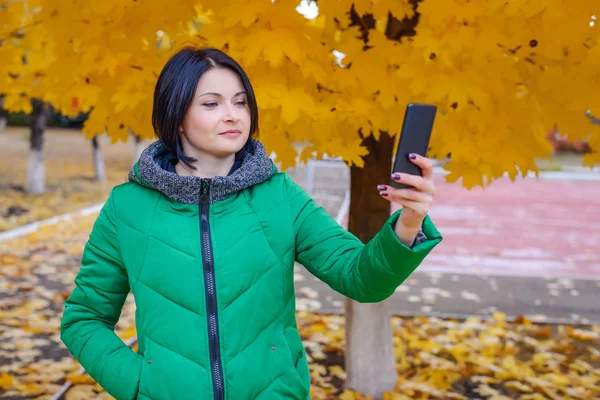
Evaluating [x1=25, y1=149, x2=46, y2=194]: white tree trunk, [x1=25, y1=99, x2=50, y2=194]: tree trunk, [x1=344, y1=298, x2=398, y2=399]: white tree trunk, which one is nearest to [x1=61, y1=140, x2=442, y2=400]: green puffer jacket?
[x1=344, y1=298, x2=398, y2=399]: white tree trunk

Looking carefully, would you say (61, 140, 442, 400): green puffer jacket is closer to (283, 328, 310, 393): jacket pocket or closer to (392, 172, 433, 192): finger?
(283, 328, 310, 393): jacket pocket

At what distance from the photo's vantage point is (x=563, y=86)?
2660 millimetres

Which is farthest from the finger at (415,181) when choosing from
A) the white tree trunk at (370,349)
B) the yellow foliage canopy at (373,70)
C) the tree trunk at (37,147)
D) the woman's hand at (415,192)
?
the tree trunk at (37,147)

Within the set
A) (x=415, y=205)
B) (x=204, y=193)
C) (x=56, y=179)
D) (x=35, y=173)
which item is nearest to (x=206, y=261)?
(x=204, y=193)

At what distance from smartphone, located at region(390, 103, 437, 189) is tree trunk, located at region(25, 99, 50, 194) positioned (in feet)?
38.7

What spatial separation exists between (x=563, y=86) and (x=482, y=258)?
19.5 ft

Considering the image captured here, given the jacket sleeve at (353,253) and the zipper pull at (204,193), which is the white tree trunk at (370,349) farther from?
the zipper pull at (204,193)

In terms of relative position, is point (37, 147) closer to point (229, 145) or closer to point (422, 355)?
point (422, 355)

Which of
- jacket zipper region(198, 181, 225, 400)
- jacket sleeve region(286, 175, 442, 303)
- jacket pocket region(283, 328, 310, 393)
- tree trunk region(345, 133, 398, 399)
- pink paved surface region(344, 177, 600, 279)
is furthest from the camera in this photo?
pink paved surface region(344, 177, 600, 279)

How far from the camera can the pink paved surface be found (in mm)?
7918

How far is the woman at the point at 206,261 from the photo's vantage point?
1.46 metres

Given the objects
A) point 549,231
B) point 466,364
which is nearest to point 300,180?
point 549,231

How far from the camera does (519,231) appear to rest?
10.5m

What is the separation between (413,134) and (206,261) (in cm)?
61
